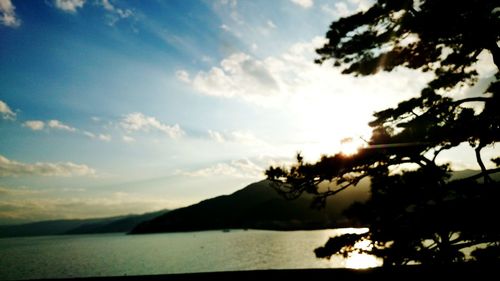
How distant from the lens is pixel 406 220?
6.33 metres

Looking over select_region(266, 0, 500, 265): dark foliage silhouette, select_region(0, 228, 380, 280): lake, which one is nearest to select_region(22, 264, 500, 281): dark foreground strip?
select_region(266, 0, 500, 265): dark foliage silhouette

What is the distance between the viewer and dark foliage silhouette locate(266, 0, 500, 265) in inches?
242

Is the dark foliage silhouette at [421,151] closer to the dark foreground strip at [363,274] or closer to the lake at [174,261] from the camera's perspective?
the dark foreground strip at [363,274]

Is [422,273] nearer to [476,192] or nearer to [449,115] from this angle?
[476,192]

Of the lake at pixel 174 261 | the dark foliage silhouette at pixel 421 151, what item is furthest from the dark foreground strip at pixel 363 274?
the lake at pixel 174 261

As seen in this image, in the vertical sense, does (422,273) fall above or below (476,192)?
below

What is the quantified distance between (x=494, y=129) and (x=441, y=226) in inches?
95.2

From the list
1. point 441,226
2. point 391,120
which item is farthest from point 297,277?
point 391,120

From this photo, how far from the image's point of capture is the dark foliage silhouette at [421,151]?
6141 millimetres

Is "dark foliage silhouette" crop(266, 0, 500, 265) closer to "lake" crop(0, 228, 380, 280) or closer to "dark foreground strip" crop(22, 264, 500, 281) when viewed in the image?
"dark foreground strip" crop(22, 264, 500, 281)

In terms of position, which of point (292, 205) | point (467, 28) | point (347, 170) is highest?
point (292, 205)

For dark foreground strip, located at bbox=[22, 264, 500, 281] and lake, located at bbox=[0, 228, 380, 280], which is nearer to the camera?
dark foreground strip, located at bbox=[22, 264, 500, 281]

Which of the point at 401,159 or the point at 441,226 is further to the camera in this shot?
Result: the point at 401,159

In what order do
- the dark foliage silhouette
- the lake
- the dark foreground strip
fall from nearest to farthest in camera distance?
1. the dark foreground strip
2. the dark foliage silhouette
3. the lake
